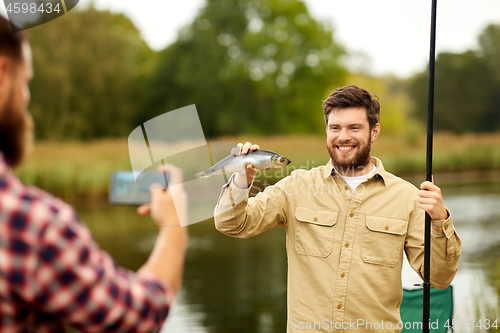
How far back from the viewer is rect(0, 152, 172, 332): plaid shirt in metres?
0.83

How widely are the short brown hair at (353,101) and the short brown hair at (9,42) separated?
1.67 metres

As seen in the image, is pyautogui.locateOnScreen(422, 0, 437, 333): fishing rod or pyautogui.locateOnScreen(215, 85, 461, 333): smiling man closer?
pyautogui.locateOnScreen(422, 0, 437, 333): fishing rod

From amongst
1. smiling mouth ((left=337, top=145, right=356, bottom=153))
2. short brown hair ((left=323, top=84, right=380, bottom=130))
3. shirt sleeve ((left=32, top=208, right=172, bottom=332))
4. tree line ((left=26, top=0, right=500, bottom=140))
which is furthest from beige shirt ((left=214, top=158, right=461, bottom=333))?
tree line ((left=26, top=0, right=500, bottom=140))

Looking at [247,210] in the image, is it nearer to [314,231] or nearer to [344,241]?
[314,231]

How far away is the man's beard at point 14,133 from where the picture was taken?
0.95 metres

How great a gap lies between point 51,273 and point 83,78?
26.9 metres

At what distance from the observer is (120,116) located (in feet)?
88.8


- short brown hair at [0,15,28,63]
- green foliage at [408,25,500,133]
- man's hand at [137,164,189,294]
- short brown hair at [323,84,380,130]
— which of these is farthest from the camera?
green foliage at [408,25,500,133]

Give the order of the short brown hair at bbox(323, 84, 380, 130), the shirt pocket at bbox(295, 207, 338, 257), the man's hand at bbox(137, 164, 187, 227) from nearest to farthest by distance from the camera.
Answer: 1. the man's hand at bbox(137, 164, 187, 227)
2. the shirt pocket at bbox(295, 207, 338, 257)
3. the short brown hair at bbox(323, 84, 380, 130)

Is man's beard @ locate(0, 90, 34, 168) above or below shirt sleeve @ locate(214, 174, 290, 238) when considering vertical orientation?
above

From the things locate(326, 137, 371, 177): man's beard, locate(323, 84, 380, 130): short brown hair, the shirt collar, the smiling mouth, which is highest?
locate(323, 84, 380, 130): short brown hair

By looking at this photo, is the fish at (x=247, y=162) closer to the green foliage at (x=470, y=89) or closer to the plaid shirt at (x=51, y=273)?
the plaid shirt at (x=51, y=273)

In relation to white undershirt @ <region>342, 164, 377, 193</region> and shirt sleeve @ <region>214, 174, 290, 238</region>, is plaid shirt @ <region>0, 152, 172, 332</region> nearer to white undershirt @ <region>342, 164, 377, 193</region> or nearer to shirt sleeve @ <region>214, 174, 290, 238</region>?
shirt sleeve @ <region>214, 174, 290, 238</region>

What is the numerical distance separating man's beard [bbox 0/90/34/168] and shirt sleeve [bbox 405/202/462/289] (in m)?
1.69
